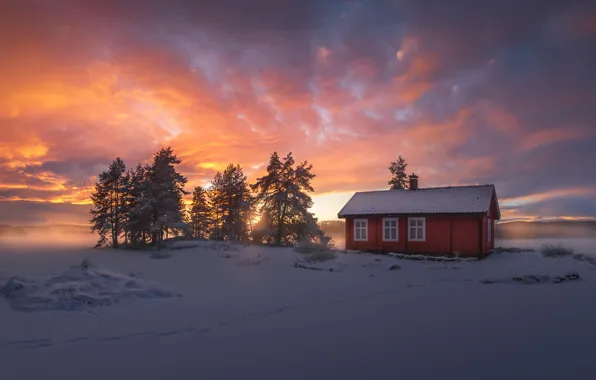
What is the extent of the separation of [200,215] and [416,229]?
1229 inches

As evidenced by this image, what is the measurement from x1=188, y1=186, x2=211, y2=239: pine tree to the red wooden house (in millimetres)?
24553

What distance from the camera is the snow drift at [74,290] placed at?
8445mm

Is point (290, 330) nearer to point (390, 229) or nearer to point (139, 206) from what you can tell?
point (390, 229)

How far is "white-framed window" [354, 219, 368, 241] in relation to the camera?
28922mm

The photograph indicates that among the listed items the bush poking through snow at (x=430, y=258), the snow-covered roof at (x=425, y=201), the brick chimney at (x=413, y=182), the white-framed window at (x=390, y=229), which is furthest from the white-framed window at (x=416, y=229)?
the brick chimney at (x=413, y=182)

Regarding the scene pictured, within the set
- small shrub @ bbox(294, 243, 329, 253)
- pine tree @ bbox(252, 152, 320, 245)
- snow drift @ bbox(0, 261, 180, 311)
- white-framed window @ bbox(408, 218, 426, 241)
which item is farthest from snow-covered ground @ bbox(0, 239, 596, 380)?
pine tree @ bbox(252, 152, 320, 245)

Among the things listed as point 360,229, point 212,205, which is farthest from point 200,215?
point 360,229

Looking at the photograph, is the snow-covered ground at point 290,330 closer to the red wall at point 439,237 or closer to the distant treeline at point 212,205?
the red wall at point 439,237

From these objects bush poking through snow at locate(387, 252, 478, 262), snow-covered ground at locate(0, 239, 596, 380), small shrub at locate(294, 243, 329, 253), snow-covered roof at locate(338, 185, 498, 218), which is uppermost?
snow-covered roof at locate(338, 185, 498, 218)

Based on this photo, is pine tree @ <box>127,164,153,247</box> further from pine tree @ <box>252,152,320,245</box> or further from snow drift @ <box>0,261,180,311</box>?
snow drift @ <box>0,261,180,311</box>

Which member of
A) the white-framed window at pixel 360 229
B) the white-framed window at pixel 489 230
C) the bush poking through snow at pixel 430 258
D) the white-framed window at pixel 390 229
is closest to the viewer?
the bush poking through snow at pixel 430 258

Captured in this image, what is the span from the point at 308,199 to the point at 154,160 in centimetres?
1517

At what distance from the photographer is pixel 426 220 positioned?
87.4 ft

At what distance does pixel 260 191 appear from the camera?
39.7m
